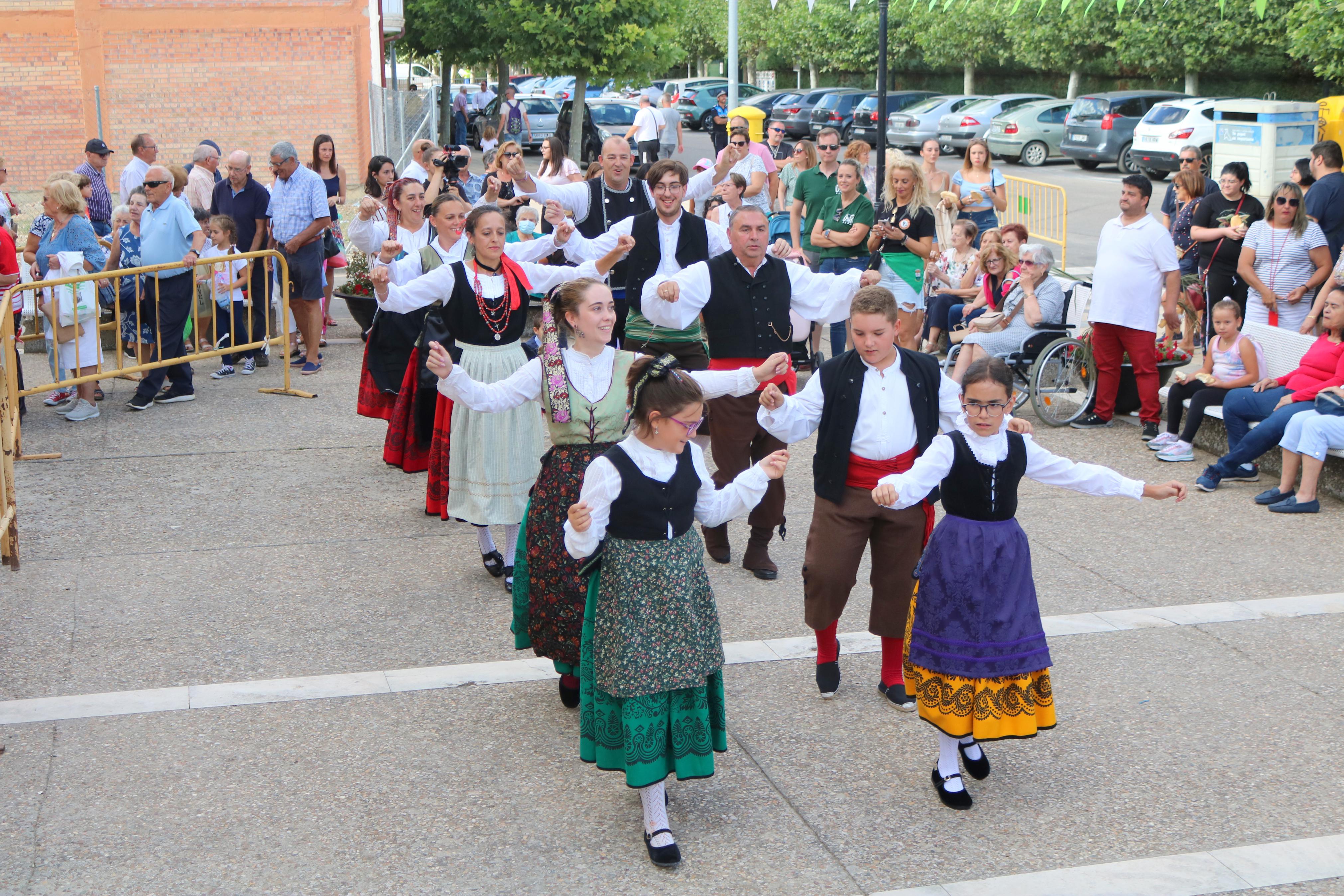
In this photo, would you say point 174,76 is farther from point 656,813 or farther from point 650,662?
point 656,813

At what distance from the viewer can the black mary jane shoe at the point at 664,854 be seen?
4.13 meters

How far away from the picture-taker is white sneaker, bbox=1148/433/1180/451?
9.02 m

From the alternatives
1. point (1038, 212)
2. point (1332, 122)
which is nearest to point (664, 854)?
point (1038, 212)

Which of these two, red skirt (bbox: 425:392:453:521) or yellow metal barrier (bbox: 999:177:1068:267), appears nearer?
red skirt (bbox: 425:392:453:521)

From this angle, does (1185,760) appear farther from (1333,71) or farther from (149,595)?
(1333,71)

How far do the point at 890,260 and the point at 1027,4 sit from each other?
30.5 metres

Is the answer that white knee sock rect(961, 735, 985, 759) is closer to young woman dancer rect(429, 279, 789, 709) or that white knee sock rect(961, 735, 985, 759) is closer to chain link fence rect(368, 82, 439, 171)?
young woman dancer rect(429, 279, 789, 709)

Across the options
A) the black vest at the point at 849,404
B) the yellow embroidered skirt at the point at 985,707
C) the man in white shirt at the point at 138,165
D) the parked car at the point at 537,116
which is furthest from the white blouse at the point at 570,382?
the parked car at the point at 537,116

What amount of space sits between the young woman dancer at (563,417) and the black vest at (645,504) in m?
0.72

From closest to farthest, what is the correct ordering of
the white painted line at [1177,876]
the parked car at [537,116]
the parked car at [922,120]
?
the white painted line at [1177,876], the parked car at [537,116], the parked car at [922,120]

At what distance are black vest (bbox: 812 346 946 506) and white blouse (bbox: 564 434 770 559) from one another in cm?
85

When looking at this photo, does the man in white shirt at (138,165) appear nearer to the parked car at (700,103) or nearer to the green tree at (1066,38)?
the green tree at (1066,38)

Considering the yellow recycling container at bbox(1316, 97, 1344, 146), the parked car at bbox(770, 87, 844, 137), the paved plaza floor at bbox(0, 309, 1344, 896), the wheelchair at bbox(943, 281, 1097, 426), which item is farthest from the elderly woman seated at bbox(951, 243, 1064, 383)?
the parked car at bbox(770, 87, 844, 137)

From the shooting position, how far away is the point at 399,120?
28891mm
